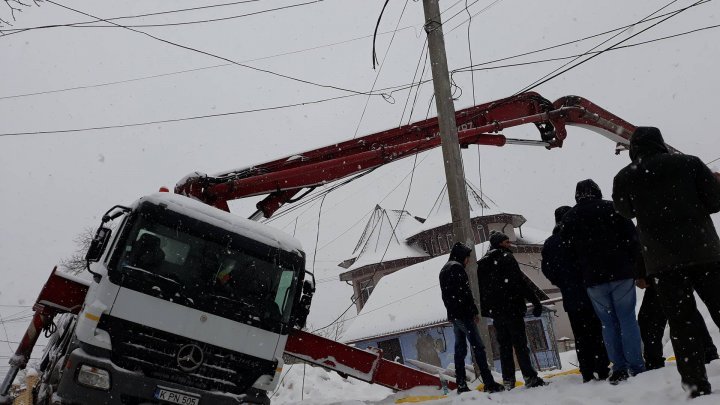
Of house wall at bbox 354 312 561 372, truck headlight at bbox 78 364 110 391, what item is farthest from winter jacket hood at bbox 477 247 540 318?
house wall at bbox 354 312 561 372

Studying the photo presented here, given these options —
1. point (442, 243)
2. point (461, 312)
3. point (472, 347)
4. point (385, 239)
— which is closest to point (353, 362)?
point (472, 347)

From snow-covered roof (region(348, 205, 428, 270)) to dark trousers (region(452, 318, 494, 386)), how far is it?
3262 centimetres

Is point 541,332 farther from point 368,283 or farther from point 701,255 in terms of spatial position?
point 701,255

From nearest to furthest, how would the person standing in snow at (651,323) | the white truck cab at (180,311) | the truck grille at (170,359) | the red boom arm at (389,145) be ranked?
the person standing in snow at (651,323), the white truck cab at (180,311), the truck grille at (170,359), the red boom arm at (389,145)

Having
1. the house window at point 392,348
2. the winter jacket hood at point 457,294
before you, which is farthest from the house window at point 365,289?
the winter jacket hood at point 457,294

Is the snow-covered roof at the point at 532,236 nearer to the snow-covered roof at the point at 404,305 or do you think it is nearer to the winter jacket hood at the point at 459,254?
the snow-covered roof at the point at 404,305

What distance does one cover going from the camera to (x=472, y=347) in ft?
22.2

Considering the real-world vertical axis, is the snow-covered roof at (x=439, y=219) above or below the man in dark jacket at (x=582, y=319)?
above

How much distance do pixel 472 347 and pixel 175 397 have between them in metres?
3.78

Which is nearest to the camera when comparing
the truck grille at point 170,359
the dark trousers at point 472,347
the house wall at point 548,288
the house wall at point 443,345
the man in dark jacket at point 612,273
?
the man in dark jacket at point 612,273

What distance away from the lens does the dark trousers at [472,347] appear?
6.37 meters

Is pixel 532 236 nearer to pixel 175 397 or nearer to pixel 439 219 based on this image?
pixel 439 219

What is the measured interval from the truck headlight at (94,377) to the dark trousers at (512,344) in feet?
14.3

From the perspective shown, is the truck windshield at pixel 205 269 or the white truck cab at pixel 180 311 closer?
the white truck cab at pixel 180 311
